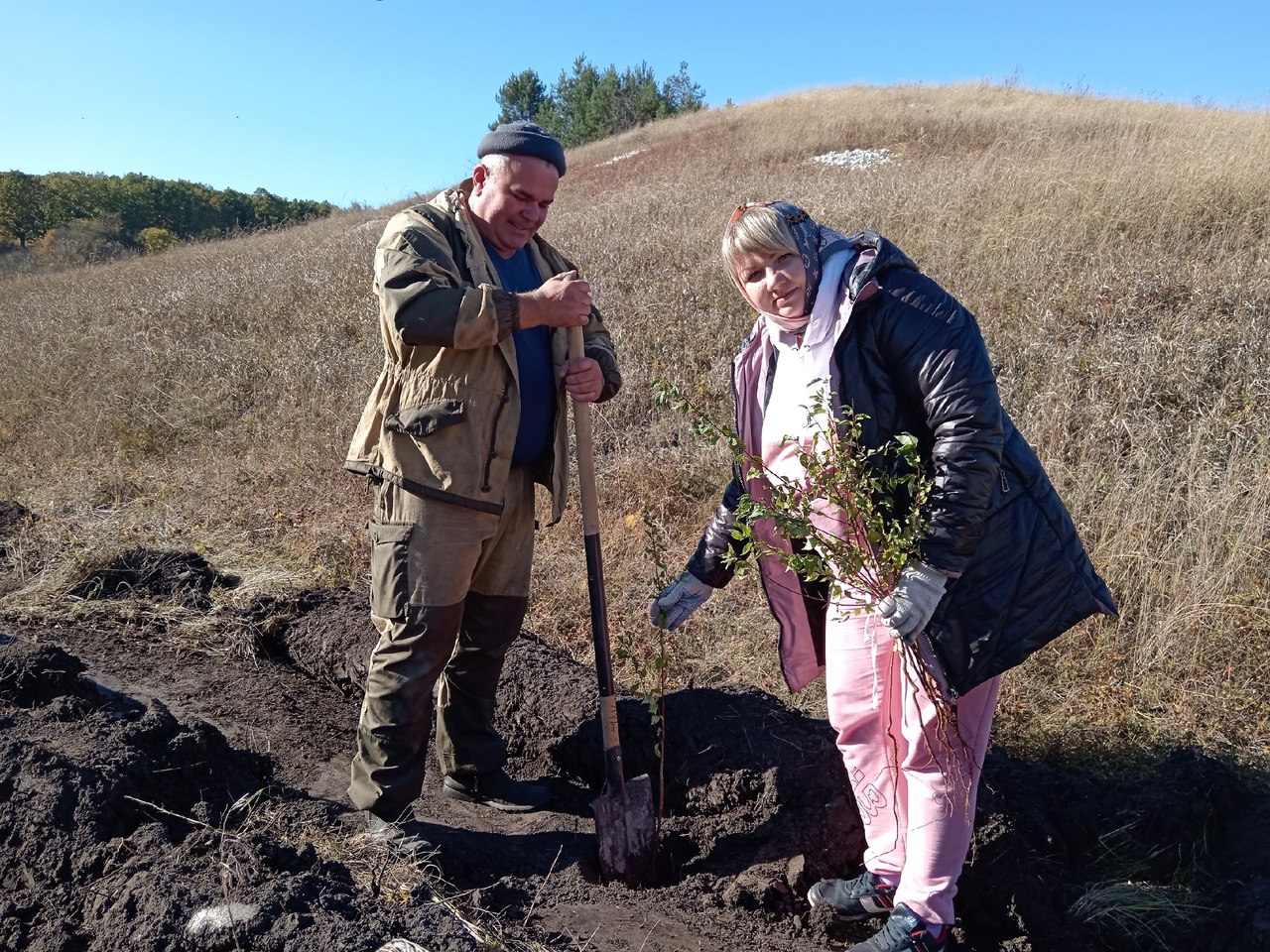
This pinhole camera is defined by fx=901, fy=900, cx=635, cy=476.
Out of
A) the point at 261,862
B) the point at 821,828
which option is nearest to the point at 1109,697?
the point at 821,828

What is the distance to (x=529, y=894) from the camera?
2.80 m

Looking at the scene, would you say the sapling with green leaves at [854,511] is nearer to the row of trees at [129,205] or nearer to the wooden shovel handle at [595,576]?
the wooden shovel handle at [595,576]

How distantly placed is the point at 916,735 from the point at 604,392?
1.55 meters

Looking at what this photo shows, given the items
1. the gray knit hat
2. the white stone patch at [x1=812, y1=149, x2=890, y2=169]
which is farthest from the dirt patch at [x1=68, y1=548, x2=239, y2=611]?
the white stone patch at [x1=812, y1=149, x2=890, y2=169]

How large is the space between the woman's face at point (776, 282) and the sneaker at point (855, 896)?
1600 millimetres

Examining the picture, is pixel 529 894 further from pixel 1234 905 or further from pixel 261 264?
pixel 261 264

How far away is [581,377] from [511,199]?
0.61m

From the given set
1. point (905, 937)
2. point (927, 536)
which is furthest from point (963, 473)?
point (905, 937)

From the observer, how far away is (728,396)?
664 cm

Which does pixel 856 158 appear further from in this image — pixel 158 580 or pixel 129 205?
pixel 129 205

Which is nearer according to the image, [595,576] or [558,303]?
[558,303]

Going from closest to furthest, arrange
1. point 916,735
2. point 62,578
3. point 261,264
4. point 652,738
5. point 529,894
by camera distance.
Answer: point 916,735
point 529,894
point 652,738
point 62,578
point 261,264

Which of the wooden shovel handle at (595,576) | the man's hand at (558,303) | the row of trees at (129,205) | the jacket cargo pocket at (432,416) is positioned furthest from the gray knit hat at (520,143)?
the row of trees at (129,205)

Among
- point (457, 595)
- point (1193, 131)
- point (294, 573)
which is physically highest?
point (1193, 131)
